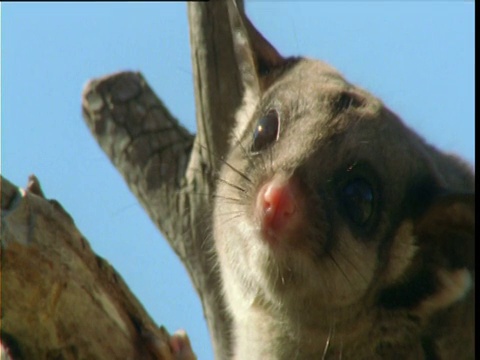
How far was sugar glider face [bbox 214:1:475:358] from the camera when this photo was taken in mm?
3812

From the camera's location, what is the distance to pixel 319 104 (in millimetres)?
4242

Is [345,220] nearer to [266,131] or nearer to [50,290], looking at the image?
[266,131]

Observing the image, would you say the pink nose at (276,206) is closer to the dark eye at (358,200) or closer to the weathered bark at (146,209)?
the dark eye at (358,200)

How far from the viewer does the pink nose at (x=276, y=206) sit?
362cm

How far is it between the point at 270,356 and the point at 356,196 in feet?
3.62

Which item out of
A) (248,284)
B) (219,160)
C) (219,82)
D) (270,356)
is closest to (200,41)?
(219,82)

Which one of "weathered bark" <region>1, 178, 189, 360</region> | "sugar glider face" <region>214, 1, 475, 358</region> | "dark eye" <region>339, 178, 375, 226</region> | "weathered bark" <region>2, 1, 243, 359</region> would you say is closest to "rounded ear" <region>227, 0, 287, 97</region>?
"sugar glider face" <region>214, 1, 475, 358</region>

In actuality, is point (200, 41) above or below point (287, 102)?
above

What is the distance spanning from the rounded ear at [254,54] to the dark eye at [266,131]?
0.45 meters

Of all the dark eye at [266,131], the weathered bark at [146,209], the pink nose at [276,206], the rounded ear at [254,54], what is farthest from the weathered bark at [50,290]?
the rounded ear at [254,54]

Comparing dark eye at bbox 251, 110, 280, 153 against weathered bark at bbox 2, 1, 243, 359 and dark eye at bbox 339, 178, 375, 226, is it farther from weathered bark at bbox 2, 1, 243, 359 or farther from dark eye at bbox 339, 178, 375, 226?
weathered bark at bbox 2, 1, 243, 359

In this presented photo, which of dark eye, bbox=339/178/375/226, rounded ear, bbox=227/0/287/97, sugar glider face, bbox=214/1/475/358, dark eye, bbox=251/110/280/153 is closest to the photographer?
sugar glider face, bbox=214/1/475/358

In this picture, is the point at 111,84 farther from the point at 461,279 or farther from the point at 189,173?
the point at 461,279

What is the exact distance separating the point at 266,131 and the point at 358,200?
28.5 inches
